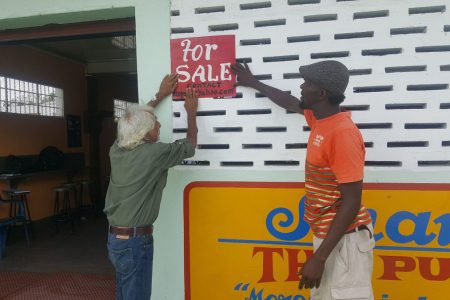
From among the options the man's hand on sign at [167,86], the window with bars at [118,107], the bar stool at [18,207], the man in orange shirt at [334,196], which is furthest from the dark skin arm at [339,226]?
the window with bars at [118,107]

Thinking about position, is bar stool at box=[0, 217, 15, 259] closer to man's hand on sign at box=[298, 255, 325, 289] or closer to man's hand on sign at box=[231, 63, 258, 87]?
man's hand on sign at box=[231, 63, 258, 87]

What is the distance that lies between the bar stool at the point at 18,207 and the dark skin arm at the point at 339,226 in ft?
15.8

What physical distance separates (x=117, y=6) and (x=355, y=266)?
7.62 ft

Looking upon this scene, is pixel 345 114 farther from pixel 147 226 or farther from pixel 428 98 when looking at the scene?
pixel 147 226

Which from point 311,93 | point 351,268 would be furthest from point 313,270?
point 311,93

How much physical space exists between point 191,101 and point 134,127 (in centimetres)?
52

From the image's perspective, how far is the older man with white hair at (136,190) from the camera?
2.21 m

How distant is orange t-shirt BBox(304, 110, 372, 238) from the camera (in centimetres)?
169

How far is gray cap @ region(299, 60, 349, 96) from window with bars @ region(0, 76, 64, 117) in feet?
20.0

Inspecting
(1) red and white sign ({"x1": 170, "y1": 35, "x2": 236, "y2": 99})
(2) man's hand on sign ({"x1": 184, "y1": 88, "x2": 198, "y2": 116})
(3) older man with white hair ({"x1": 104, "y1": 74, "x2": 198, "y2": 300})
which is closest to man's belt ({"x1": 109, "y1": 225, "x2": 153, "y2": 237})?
(3) older man with white hair ({"x1": 104, "y1": 74, "x2": 198, "y2": 300})

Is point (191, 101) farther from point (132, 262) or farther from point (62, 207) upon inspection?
point (62, 207)

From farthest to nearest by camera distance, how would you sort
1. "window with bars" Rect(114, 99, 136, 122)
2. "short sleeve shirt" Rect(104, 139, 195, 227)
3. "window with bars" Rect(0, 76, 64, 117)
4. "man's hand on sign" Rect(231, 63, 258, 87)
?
"window with bars" Rect(114, 99, 136, 122) → "window with bars" Rect(0, 76, 64, 117) → "man's hand on sign" Rect(231, 63, 258, 87) → "short sleeve shirt" Rect(104, 139, 195, 227)

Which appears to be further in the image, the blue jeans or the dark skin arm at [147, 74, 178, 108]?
the dark skin arm at [147, 74, 178, 108]

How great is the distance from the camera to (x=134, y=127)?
221 centimetres
